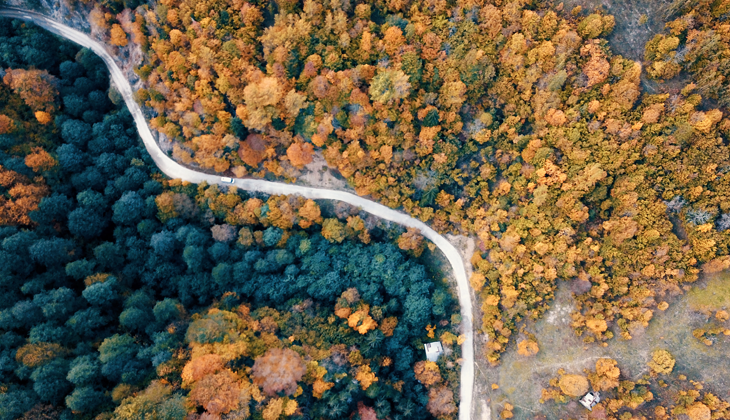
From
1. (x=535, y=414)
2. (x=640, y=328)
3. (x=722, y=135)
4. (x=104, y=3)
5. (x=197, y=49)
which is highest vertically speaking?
(x=104, y=3)

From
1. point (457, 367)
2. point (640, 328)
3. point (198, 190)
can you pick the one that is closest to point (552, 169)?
point (640, 328)

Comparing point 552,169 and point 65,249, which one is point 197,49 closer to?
point 65,249

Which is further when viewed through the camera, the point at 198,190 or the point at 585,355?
the point at 198,190

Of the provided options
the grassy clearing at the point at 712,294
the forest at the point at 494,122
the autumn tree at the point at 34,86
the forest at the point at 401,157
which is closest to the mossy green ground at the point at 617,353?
the grassy clearing at the point at 712,294

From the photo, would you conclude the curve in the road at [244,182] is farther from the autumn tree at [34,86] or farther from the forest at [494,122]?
the autumn tree at [34,86]

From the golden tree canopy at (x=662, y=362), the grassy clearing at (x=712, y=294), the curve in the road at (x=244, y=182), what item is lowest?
the golden tree canopy at (x=662, y=362)

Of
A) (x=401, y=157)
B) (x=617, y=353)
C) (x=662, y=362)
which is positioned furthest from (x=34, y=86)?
(x=662, y=362)
